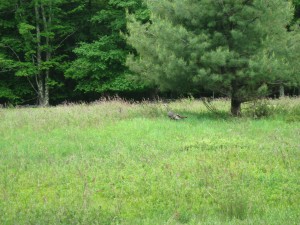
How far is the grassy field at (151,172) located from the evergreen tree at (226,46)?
1.79m

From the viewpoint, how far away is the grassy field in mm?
5180

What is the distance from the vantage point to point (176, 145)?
920cm

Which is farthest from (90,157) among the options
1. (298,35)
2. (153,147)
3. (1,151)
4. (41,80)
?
(41,80)

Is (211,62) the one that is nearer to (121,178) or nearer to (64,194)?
(121,178)

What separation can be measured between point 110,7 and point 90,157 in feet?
70.5

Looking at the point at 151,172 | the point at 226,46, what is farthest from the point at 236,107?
the point at 151,172

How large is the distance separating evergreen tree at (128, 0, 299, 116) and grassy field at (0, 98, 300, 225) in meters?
1.79

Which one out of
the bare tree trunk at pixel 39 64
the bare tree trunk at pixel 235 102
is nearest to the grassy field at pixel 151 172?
the bare tree trunk at pixel 235 102

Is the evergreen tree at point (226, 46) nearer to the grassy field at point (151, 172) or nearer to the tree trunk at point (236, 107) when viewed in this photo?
the tree trunk at point (236, 107)

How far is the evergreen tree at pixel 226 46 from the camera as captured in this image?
42.1 feet

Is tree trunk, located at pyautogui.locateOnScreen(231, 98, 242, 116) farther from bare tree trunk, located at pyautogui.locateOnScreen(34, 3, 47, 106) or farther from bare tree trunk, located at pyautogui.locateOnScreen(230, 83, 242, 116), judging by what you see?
bare tree trunk, located at pyautogui.locateOnScreen(34, 3, 47, 106)

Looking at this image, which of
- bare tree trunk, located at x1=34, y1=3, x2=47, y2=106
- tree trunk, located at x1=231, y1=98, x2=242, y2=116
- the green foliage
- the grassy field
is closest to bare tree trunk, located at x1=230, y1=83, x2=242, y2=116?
tree trunk, located at x1=231, y1=98, x2=242, y2=116

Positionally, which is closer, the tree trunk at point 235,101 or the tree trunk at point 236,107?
the tree trunk at point 235,101

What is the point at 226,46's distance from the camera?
521 inches
